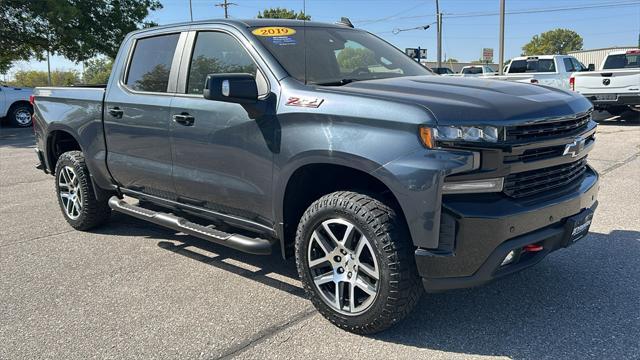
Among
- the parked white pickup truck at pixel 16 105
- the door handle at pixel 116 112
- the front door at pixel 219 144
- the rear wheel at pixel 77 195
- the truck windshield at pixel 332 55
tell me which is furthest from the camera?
the parked white pickup truck at pixel 16 105

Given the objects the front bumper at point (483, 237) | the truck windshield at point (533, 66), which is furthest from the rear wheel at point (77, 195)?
the truck windshield at point (533, 66)

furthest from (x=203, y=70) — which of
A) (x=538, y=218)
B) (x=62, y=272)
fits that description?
(x=538, y=218)

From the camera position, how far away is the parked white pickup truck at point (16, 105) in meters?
17.3

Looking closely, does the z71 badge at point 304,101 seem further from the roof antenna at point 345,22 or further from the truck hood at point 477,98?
the roof antenna at point 345,22

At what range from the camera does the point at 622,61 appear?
15484 mm

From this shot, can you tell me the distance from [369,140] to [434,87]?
683mm

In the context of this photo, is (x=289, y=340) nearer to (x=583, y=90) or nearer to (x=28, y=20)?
(x=583, y=90)

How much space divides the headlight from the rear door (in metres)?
2.27

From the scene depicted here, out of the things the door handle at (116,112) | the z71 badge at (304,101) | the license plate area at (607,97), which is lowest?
the license plate area at (607,97)

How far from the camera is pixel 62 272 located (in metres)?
4.43

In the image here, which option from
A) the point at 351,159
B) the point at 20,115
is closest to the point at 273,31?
the point at 351,159

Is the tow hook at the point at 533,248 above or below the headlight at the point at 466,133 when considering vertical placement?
below

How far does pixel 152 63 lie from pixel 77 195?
1.78 m

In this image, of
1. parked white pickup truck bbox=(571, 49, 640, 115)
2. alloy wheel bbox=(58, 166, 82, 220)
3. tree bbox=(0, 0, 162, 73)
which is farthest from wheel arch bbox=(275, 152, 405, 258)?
tree bbox=(0, 0, 162, 73)
